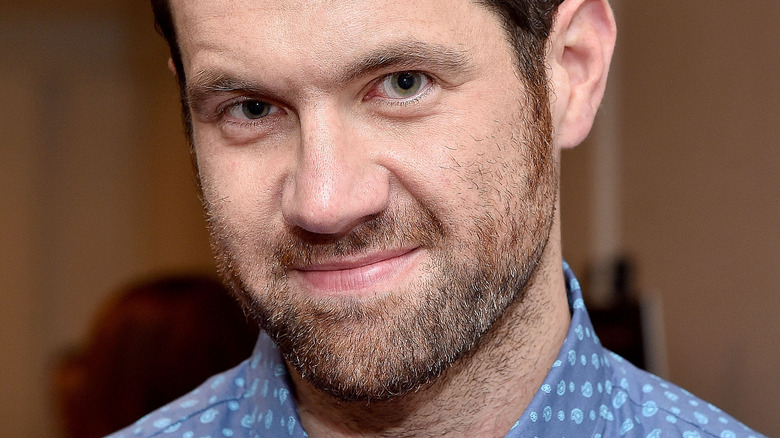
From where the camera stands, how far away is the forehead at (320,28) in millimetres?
967

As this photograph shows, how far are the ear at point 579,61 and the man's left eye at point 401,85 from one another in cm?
25

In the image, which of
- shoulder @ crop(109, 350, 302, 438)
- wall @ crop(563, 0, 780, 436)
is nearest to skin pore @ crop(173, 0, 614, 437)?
shoulder @ crop(109, 350, 302, 438)

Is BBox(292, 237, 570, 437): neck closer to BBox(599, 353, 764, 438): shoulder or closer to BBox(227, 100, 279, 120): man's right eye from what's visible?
BBox(599, 353, 764, 438): shoulder

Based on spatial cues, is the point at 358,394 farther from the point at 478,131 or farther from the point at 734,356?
the point at 734,356

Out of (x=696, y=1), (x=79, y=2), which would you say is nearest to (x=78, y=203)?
(x=79, y=2)

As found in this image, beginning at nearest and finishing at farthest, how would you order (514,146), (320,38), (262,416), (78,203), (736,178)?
(320,38)
(514,146)
(262,416)
(736,178)
(78,203)

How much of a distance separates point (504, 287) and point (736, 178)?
1.39 metres

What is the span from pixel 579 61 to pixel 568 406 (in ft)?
1.54

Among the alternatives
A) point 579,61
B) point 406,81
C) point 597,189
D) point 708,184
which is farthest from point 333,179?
point 597,189

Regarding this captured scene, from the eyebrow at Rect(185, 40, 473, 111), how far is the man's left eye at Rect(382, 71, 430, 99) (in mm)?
16

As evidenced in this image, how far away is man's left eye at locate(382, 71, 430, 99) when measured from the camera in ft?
3.32

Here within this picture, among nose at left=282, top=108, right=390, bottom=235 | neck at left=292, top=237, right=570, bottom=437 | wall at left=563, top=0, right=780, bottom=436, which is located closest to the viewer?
nose at left=282, top=108, right=390, bottom=235

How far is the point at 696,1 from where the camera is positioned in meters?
2.44

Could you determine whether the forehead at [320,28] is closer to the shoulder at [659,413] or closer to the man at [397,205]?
the man at [397,205]
